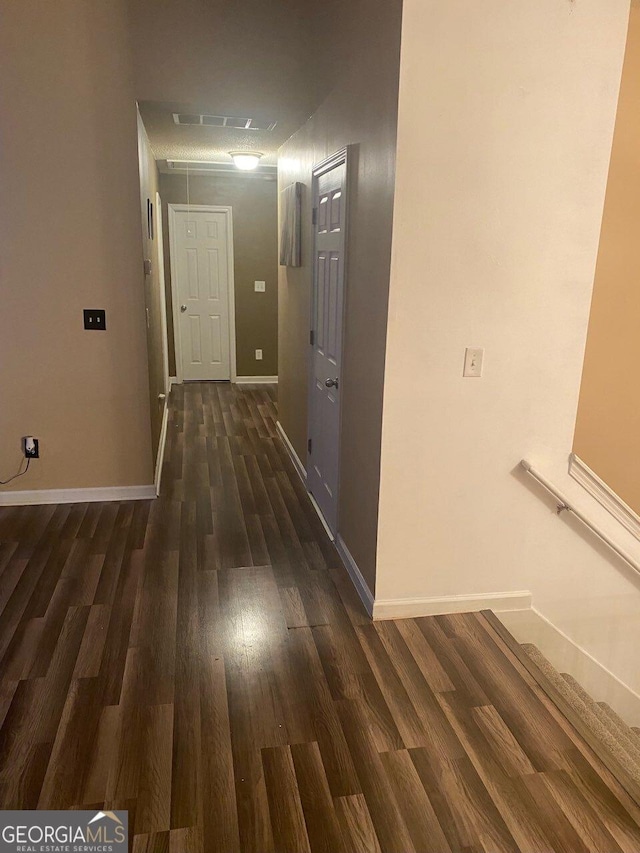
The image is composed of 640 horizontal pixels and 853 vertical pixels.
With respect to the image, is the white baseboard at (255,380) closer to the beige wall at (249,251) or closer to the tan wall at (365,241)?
the beige wall at (249,251)

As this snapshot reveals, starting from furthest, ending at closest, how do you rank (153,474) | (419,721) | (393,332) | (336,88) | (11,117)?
(153,474) → (11,117) → (336,88) → (393,332) → (419,721)

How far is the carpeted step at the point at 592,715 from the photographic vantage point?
2.40m

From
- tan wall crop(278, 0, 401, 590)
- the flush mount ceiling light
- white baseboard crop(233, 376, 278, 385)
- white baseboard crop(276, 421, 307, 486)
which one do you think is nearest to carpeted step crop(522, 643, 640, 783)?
tan wall crop(278, 0, 401, 590)

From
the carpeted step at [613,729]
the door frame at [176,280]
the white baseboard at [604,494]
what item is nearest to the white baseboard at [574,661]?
the carpeted step at [613,729]

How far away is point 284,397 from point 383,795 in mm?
3854

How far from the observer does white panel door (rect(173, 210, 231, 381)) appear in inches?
292

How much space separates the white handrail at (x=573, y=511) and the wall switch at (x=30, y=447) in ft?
9.78

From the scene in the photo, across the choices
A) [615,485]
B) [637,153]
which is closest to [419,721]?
[615,485]

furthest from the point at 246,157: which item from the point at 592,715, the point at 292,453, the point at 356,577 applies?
the point at 592,715

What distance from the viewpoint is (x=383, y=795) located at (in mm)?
1888

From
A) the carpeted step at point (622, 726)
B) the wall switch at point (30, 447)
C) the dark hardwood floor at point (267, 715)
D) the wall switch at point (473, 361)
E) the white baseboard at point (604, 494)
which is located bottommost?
the carpeted step at point (622, 726)

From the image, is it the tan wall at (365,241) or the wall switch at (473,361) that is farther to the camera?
the wall switch at (473,361)

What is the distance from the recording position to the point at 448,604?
2875 mm

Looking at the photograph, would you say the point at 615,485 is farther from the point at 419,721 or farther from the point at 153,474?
the point at 153,474
